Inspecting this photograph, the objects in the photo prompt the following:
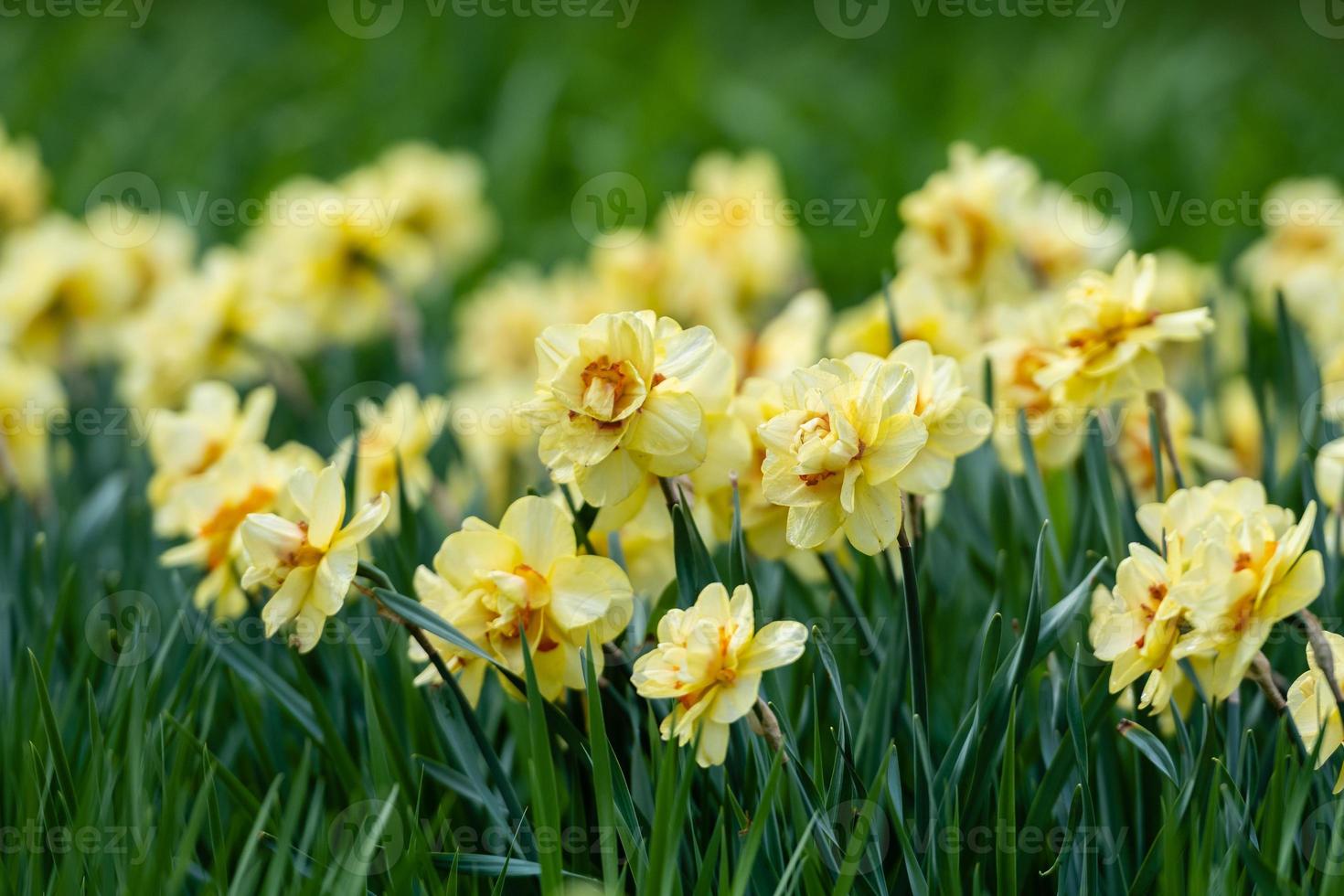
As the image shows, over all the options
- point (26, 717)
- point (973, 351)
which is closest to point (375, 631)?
point (26, 717)

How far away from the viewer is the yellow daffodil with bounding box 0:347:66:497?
2.09 m

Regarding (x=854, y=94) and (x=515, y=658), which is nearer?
(x=515, y=658)

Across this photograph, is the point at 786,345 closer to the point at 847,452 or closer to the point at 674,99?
the point at 847,452

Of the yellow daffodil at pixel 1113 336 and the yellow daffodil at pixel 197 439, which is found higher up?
the yellow daffodil at pixel 1113 336

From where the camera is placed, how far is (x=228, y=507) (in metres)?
1.38

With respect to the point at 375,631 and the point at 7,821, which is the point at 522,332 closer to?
the point at 375,631

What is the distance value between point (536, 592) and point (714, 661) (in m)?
0.19

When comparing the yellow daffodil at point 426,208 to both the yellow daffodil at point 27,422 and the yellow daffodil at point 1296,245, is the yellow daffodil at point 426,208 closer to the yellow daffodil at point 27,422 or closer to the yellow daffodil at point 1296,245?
the yellow daffodil at point 27,422

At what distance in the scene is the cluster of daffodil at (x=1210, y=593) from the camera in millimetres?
994

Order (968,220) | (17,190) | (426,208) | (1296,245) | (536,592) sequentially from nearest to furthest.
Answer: (536,592), (968,220), (1296,245), (426,208), (17,190)

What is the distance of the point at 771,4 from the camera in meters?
5.39

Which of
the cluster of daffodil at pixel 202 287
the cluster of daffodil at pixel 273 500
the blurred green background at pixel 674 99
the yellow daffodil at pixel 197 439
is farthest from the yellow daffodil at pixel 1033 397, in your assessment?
the blurred green background at pixel 674 99

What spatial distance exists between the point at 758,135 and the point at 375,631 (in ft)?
8.32

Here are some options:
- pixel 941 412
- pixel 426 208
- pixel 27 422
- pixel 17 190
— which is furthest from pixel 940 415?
pixel 17 190
